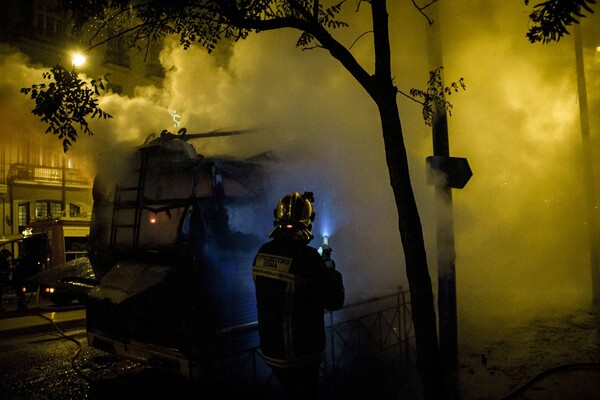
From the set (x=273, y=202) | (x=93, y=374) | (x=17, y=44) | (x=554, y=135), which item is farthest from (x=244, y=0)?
(x=17, y=44)

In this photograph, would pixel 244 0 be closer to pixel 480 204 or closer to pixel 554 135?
pixel 480 204

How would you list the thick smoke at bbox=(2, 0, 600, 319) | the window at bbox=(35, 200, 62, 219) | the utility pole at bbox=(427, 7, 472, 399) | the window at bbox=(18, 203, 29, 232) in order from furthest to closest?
the window at bbox=(35, 200, 62, 219)
the window at bbox=(18, 203, 29, 232)
the thick smoke at bbox=(2, 0, 600, 319)
the utility pole at bbox=(427, 7, 472, 399)

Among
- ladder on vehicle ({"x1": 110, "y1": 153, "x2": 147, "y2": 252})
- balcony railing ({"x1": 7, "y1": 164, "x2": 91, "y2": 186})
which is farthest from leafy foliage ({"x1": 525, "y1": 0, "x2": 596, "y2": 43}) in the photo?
balcony railing ({"x1": 7, "y1": 164, "x2": 91, "y2": 186})

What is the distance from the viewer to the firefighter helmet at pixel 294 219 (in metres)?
3.79

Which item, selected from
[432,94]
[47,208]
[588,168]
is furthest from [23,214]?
[588,168]

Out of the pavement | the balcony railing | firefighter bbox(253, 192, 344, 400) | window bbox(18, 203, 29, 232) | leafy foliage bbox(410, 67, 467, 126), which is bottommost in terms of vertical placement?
the pavement

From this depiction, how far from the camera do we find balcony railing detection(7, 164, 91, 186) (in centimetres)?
2157

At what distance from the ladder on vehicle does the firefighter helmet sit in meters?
2.79

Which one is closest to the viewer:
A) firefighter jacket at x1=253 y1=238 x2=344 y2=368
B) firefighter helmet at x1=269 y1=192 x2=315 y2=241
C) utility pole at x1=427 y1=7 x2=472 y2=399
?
firefighter jacket at x1=253 y1=238 x2=344 y2=368

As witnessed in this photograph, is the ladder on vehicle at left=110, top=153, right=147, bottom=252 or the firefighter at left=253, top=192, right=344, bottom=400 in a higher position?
the ladder on vehicle at left=110, top=153, right=147, bottom=252

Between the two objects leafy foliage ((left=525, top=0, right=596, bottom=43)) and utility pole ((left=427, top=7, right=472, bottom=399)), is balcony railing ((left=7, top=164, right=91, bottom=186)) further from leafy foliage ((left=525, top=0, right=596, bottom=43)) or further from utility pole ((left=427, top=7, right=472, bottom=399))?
leafy foliage ((left=525, top=0, right=596, bottom=43))

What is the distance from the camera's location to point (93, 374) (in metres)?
6.23

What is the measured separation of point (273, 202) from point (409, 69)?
4.93 metres

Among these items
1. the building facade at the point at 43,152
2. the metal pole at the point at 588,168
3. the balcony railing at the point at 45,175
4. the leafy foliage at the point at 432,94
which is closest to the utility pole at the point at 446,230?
the leafy foliage at the point at 432,94
